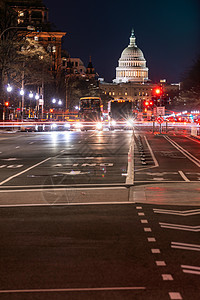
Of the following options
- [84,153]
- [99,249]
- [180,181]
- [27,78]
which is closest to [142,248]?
[99,249]

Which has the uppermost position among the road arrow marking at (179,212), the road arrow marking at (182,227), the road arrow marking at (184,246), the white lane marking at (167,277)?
the white lane marking at (167,277)

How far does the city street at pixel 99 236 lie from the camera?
638 cm

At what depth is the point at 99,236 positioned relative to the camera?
29.5 feet

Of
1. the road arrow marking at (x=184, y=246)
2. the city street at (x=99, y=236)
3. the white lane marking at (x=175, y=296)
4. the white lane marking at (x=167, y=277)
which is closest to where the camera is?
the white lane marking at (x=175, y=296)

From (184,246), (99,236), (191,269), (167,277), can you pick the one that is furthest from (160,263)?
(99,236)

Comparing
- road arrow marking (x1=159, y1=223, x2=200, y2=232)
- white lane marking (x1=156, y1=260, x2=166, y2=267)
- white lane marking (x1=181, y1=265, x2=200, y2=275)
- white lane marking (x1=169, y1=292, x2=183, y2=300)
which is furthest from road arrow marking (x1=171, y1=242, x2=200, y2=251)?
white lane marking (x1=169, y1=292, x2=183, y2=300)

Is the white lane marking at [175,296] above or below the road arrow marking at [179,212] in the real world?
above

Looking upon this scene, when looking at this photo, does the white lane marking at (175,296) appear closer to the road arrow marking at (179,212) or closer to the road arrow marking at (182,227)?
the road arrow marking at (182,227)

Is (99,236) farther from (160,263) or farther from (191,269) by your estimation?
(191,269)

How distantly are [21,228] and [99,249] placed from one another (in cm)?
204

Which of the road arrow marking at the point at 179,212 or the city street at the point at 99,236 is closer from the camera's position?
the city street at the point at 99,236

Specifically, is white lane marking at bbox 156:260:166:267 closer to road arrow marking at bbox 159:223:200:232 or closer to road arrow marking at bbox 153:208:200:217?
road arrow marking at bbox 159:223:200:232

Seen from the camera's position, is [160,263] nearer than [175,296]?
No

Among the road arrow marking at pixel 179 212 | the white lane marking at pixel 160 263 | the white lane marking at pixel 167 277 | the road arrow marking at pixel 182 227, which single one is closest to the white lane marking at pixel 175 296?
the white lane marking at pixel 167 277
